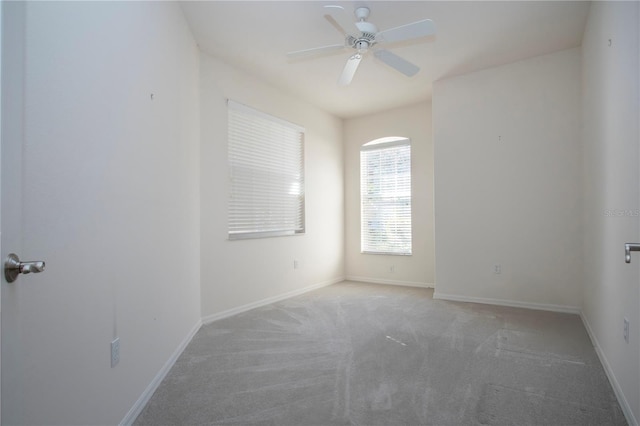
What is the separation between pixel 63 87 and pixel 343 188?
4.91m

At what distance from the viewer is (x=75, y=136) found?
4.54 feet

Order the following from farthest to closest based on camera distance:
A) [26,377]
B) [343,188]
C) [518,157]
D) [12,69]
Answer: [343,188] < [518,157] < [26,377] < [12,69]

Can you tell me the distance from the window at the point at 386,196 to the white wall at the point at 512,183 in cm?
97

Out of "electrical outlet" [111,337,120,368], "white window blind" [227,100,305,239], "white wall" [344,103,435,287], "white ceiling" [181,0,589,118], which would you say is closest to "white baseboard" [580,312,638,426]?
"white wall" [344,103,435,287]

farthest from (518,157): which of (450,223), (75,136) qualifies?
(75,136)

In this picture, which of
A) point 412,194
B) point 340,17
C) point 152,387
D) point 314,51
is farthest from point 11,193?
point 412,194

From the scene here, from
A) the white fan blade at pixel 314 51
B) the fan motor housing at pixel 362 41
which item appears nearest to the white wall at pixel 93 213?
the white fan blade at pixel 314 51

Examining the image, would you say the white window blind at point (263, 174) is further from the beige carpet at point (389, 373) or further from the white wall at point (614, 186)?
the white wall at point (614, 186)

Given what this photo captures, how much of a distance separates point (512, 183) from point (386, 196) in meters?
1.98

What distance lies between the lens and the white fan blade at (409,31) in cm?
241

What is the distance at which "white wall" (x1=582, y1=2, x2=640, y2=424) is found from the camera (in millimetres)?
1844

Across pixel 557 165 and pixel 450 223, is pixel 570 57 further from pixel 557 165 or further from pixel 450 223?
pixel 450 223

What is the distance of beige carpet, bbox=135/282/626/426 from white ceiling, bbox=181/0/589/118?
246 centimetres

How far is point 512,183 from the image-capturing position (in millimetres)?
4066
